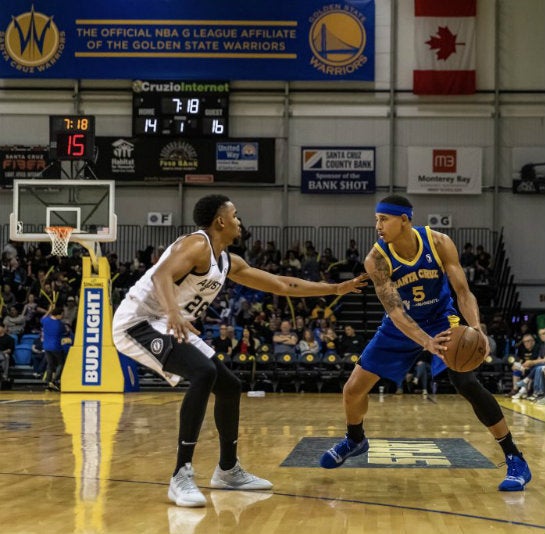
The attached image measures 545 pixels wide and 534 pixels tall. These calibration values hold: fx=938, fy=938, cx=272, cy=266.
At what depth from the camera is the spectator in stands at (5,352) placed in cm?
1966

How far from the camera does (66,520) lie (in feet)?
14.8

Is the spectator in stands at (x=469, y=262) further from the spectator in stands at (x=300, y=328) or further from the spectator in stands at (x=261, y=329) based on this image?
the spectator in stands at (x=261, y=329)

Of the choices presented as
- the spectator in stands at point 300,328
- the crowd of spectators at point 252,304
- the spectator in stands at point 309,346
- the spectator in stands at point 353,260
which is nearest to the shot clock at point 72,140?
the crowd of spectators at point 252,304

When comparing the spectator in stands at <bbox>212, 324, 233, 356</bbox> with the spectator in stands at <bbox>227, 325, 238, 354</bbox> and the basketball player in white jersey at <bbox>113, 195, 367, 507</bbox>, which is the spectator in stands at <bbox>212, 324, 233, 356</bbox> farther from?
the basketball player in white jersey at <bbox>113, 195, 367, 507</bbox>

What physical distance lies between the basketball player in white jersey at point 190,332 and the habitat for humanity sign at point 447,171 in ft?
68.0

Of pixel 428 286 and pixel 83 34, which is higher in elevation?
pixel 83 34

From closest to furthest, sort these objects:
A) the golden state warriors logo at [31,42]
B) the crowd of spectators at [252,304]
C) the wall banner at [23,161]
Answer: the crowd of spectators at [252,304]
the wall banner at [23,161]
the golden state warriors logo at [31,42]

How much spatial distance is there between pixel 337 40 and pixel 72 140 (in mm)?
10776

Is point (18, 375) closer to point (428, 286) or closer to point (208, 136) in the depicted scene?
point (208, 136)

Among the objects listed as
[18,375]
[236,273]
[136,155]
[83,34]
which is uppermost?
[83,34]

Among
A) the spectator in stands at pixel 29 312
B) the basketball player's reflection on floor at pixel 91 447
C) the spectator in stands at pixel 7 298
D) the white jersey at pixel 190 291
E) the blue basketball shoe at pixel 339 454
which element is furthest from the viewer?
the spectator in stands at pixel 7 298

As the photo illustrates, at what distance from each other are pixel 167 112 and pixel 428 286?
20.9 metres

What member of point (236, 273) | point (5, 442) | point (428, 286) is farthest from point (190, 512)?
point (5, 442)

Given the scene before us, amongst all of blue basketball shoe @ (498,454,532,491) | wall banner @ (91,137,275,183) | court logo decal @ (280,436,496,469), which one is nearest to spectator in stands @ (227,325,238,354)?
wall banner @ (91,137,275,183)
